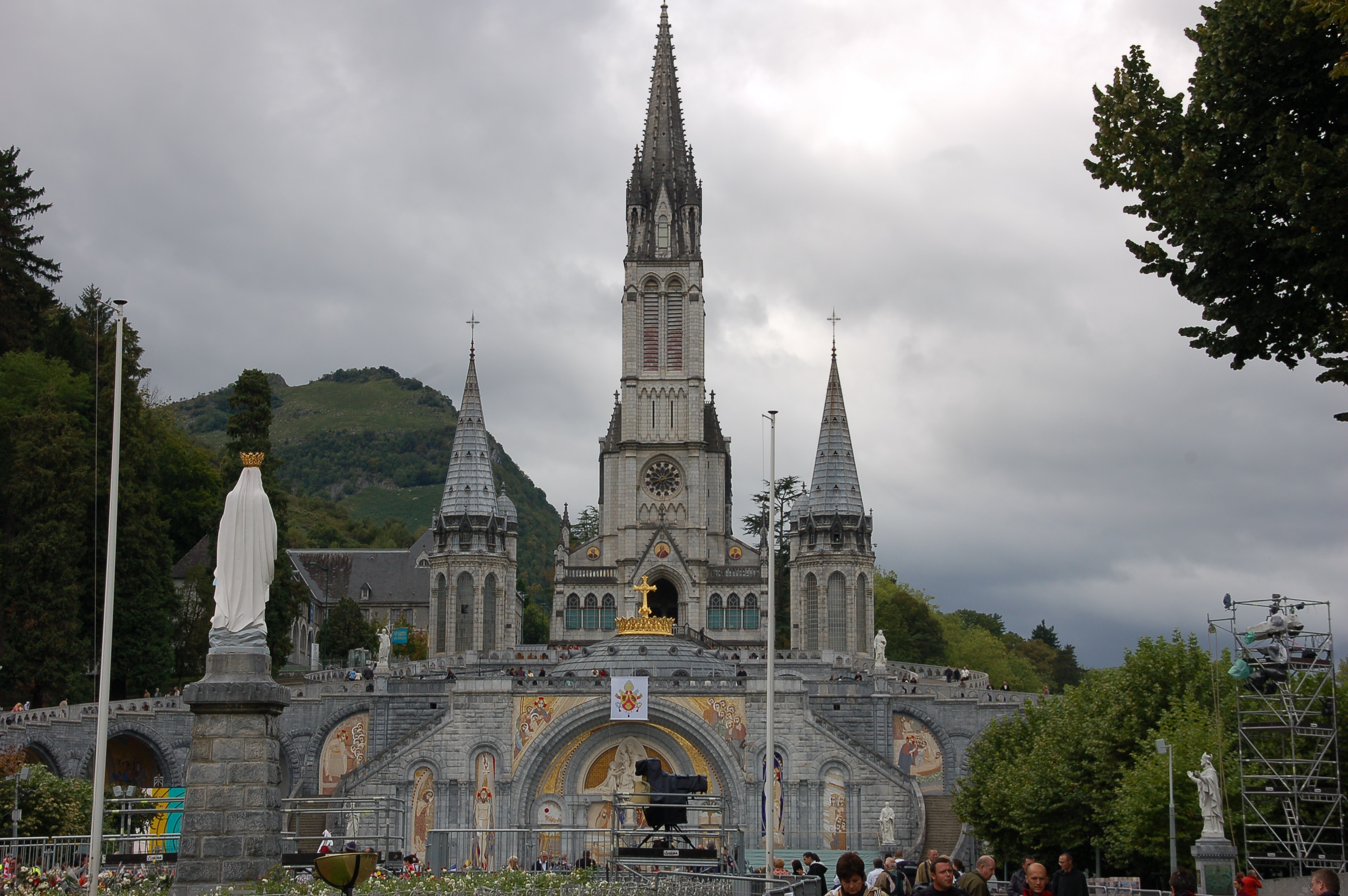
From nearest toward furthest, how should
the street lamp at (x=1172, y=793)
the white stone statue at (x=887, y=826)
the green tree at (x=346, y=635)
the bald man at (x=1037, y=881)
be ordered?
1. the bald man at (x=1037, y=881)
2. the street lamp at (x=1172, y=793)
3. the white stone statue at (x=887, y=826)
4. the green tree at (x=346, y=635)

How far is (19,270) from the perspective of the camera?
5725cm

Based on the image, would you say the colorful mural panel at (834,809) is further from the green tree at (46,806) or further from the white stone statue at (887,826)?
the green tree at (46,806)

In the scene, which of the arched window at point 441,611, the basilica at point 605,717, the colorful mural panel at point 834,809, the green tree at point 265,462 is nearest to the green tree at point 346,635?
the basilica at point 605,717

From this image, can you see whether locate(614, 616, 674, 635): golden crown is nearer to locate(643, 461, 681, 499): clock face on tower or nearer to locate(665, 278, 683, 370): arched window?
locate(643, 461, 681, 499): clock face on tower

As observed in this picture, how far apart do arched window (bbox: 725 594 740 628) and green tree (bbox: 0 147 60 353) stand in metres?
33.4

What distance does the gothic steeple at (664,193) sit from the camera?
7862cm

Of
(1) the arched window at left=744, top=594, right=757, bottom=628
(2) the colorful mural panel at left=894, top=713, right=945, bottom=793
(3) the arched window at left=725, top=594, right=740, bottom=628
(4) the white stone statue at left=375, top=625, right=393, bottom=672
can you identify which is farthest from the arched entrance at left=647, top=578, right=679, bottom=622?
(2) the colorful mural panel at left=894, top=713, right=945, bottom=793

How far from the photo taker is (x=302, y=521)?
12812 centimetres

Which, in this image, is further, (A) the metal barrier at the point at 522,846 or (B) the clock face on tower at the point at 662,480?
(B) the clock face on tower at the point at 662,480

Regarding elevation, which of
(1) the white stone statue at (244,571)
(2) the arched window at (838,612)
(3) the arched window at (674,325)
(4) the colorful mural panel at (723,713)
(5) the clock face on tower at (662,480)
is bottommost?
(4) the colorful mural panel at (723,713)

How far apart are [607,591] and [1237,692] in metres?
44.0

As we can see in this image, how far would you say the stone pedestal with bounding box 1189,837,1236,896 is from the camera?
2598 centimetres

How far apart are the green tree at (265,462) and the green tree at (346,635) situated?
2097 cm

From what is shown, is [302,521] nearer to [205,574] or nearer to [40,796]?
[205,574]
